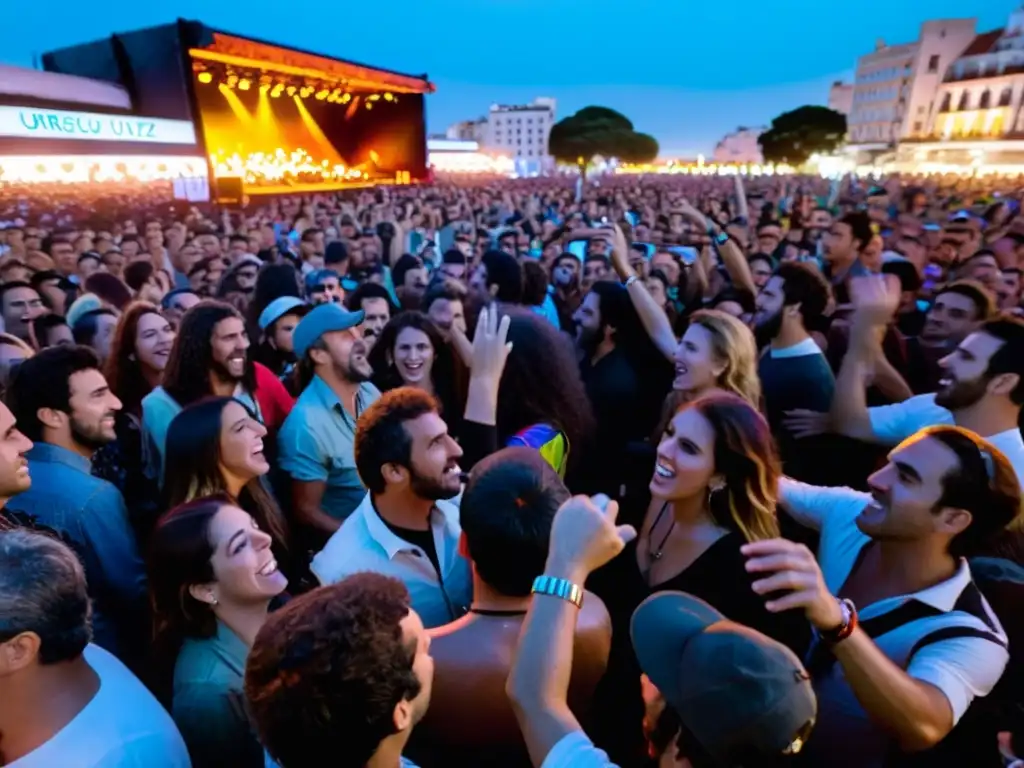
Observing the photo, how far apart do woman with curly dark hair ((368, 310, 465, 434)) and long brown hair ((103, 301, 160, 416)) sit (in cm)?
116

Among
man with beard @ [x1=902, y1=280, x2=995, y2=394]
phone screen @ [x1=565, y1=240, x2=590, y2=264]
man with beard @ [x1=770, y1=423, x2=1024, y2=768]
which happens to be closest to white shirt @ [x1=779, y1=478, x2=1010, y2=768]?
man with beard @ [x1=770, y1=423, x2=1024, y2=768]

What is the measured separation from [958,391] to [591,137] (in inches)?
2289

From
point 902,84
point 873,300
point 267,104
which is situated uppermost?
point 902,84

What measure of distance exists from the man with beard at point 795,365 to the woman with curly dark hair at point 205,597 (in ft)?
7.67

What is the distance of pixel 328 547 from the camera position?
6.57 feet

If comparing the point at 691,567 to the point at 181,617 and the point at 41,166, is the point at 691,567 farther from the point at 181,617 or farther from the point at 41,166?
the point at 41,166

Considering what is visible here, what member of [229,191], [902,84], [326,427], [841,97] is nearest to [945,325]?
[326,427]

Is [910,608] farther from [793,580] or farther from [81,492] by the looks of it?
[81,492]

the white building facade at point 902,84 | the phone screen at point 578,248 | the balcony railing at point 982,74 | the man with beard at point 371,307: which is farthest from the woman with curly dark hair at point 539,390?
the white building facade at point 902,84

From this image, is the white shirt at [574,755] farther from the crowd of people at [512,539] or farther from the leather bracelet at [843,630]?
the leather bracelet at [843,630]

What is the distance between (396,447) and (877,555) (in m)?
1.39

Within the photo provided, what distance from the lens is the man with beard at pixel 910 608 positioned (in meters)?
1.24

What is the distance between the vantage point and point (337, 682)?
3.39ft

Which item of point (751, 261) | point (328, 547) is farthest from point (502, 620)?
point (751, 261)
